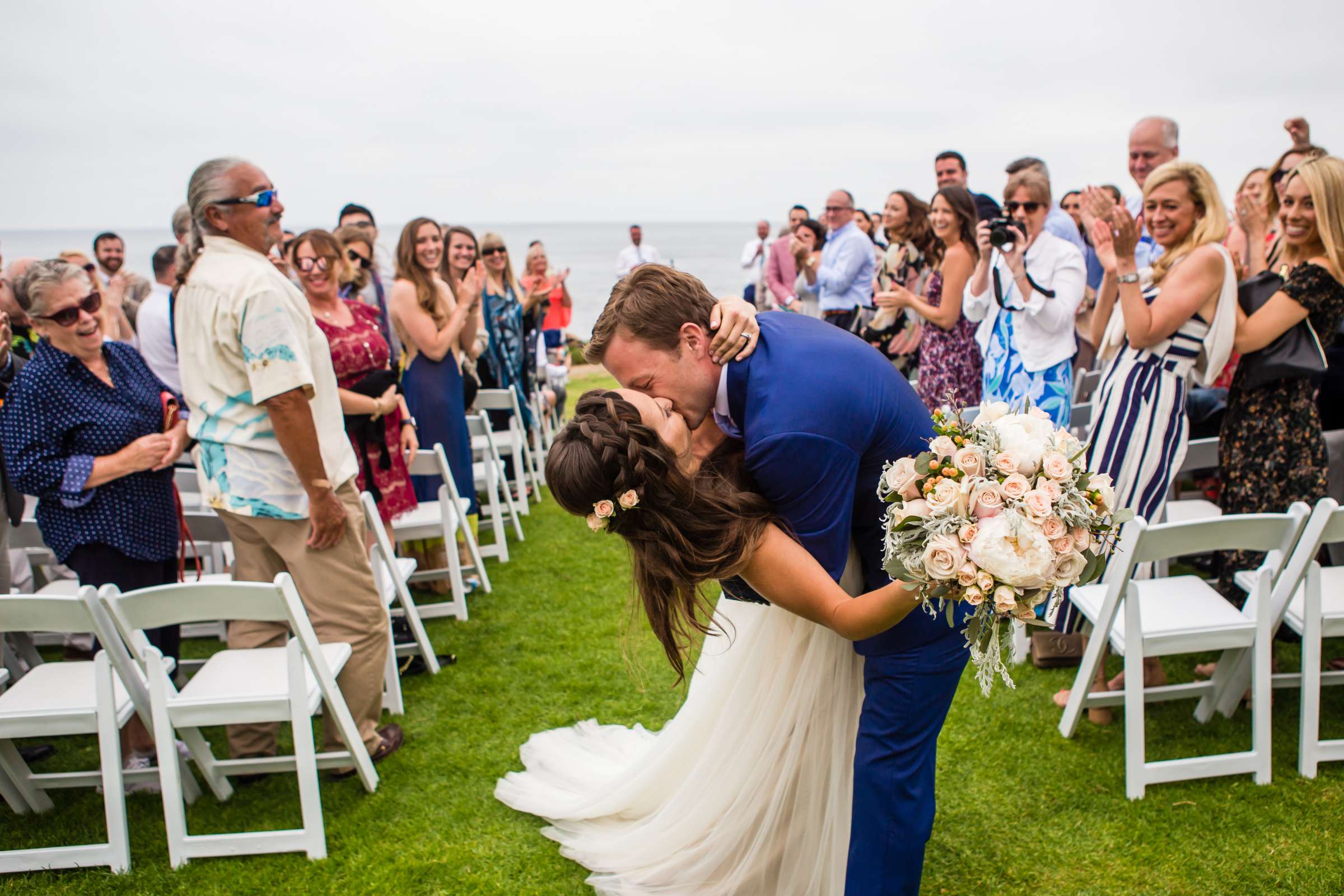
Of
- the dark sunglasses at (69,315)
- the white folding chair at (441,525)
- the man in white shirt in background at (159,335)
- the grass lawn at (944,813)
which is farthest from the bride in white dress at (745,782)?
the man in white shirt in background at (159,335)

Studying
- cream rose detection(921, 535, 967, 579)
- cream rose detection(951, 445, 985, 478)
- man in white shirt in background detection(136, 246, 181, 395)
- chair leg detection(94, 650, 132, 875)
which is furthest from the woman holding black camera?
man in white shirt in background detection(136, 246, 181, 395)

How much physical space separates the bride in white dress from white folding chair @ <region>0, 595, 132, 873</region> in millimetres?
1543

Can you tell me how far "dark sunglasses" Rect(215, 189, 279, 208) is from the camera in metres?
3.46

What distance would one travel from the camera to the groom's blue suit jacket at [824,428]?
2.10 meters

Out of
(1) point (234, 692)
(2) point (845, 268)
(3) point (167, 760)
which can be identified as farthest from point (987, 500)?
(2) point (845, 268)

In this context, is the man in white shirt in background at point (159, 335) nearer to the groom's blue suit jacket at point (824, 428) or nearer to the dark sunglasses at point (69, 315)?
the dark sunglasses at point (69, 315)

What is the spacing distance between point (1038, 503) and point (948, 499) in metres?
0.18

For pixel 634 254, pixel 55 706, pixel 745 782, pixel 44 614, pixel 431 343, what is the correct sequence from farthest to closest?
pixel 634 254
pixel 431 343
pixel 55 706
pixel 44 614
pixel 745 782

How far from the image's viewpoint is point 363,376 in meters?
5.05

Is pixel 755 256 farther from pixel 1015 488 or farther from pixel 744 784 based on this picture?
pixel 1015 488

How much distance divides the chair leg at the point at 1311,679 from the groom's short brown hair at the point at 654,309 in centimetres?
253

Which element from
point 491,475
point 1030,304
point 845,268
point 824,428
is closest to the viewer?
point 824,428

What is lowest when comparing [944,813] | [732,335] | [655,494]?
[944,813]

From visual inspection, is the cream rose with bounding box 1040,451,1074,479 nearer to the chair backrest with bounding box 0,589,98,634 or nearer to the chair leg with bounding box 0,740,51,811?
the chair backrest with bounding box 0,589,98,634
